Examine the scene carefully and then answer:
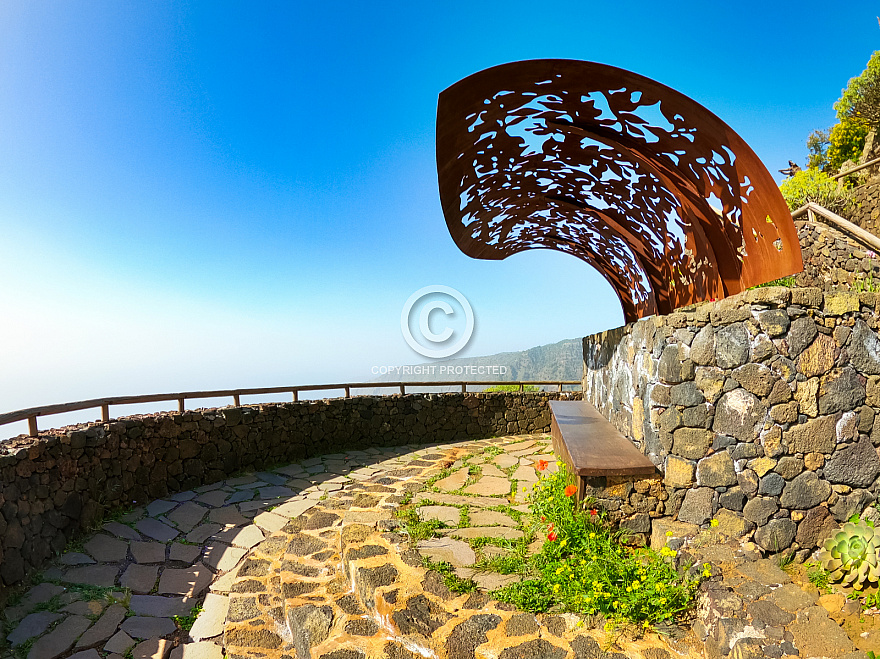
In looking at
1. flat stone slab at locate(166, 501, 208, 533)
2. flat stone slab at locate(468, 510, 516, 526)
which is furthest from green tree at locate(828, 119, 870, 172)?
flat stone slab at locate(166, 501, 208, 533)

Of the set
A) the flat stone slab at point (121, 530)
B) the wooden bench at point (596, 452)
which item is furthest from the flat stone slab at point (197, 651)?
the wooden bench at point (596, 452)

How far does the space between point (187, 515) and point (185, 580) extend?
4.84 feet

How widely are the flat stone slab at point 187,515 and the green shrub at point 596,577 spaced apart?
3.97 m

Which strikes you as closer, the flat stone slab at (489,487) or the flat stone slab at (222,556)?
the flat stone slab at (222,556)

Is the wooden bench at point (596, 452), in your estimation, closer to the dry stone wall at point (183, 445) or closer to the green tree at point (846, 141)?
the dry stone wall at point (183, 445)

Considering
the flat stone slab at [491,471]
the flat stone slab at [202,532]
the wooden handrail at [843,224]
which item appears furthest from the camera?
the wooden handrail at [843,224]

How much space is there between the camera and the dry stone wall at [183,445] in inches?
169

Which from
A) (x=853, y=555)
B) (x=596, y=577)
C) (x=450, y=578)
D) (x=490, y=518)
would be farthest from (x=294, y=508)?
(x=853, y=555)

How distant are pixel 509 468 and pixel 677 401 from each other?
3245 mm

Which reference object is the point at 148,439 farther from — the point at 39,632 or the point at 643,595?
the point at 643,595

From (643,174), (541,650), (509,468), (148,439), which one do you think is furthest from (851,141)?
(148,439)

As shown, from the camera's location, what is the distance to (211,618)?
3.73 metres

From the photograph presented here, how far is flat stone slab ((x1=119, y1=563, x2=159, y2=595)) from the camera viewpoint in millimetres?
4090

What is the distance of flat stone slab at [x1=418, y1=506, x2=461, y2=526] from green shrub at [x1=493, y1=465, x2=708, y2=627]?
3.23 ft
